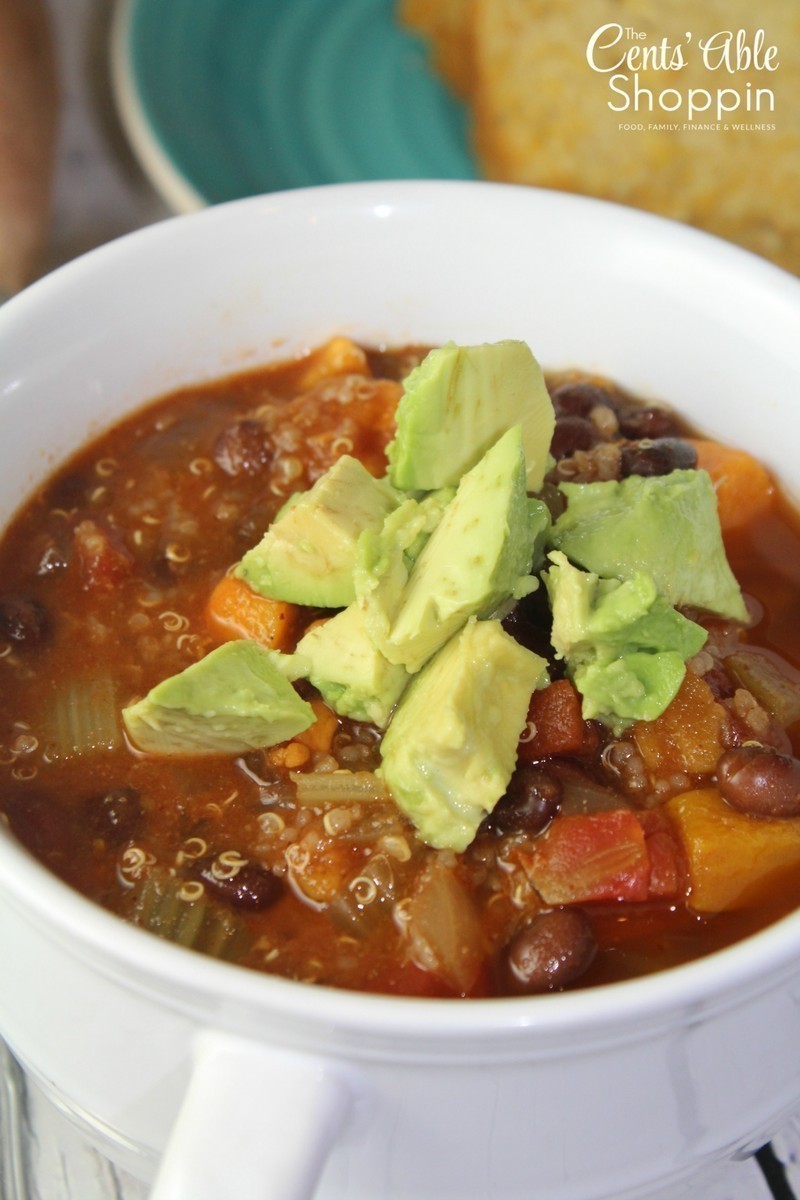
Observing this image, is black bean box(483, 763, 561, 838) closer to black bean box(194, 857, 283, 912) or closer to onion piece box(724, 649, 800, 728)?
black bean box(194, 857, 283, 912)

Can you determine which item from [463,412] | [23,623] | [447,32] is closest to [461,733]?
[463,412]

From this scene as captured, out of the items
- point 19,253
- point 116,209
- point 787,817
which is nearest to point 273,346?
point 19,253

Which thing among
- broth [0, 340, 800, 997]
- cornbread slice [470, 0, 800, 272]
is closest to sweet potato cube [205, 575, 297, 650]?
broth [0, 340, 800, 997]

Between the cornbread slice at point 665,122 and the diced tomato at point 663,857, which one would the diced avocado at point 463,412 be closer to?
the diced tomato at point 663,857

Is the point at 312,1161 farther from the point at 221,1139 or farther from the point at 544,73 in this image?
the point at 544,73

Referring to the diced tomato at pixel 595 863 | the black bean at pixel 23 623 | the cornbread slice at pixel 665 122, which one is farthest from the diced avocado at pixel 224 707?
the cornbread slice at pixel 665 122
